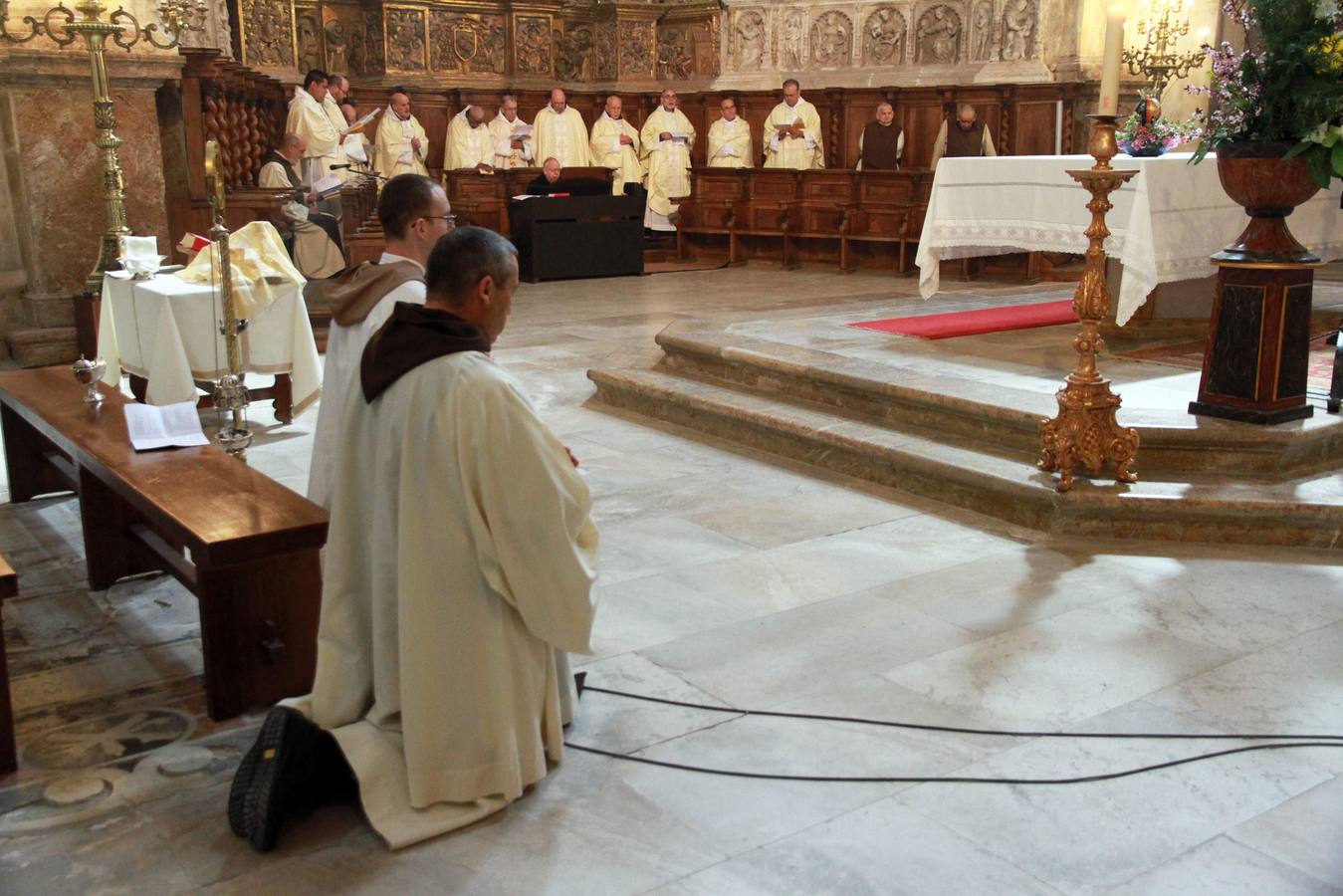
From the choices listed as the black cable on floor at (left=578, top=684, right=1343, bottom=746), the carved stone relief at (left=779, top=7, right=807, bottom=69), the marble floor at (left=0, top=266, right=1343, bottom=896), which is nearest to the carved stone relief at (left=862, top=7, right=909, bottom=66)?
the carved stone relief at (left=779, top=7, right=807, bottom=69)

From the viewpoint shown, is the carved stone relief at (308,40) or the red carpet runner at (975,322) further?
the carved stone relief at (308,40)

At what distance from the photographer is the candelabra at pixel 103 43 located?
24.9 feet

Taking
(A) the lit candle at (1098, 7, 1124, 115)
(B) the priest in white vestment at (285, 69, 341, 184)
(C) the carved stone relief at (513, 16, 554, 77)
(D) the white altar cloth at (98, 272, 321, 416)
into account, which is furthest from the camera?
(C) the carved stone relief at (513, 16, 554, 77)

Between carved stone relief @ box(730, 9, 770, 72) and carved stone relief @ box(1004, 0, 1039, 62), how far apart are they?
123 inches

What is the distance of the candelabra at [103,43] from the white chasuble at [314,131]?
3780 mm

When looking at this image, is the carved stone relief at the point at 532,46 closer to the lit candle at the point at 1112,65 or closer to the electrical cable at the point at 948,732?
the lit candle at the point at 1112,65

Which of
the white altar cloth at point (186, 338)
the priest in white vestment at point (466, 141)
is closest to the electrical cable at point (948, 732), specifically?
the white altar cloth at point (186, 338)

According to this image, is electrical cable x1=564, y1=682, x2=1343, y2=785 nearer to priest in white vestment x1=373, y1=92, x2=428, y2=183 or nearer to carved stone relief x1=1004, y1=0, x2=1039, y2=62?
carved stone relief x1=1004, y1=0, x2=1039, y2=62

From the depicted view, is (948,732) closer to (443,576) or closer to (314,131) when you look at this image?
(443,576)

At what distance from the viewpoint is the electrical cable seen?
299 cm

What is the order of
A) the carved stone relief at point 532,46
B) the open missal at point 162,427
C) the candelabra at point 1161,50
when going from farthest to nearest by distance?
the carved stone relief at point 532,46 < the candelabra at point 1161,50 < the open missal at point 162,427

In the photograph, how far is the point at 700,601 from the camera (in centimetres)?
420

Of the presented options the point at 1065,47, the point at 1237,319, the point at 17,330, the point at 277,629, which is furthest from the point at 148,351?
the point at 1065,47

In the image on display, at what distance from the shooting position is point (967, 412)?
5742 mm
